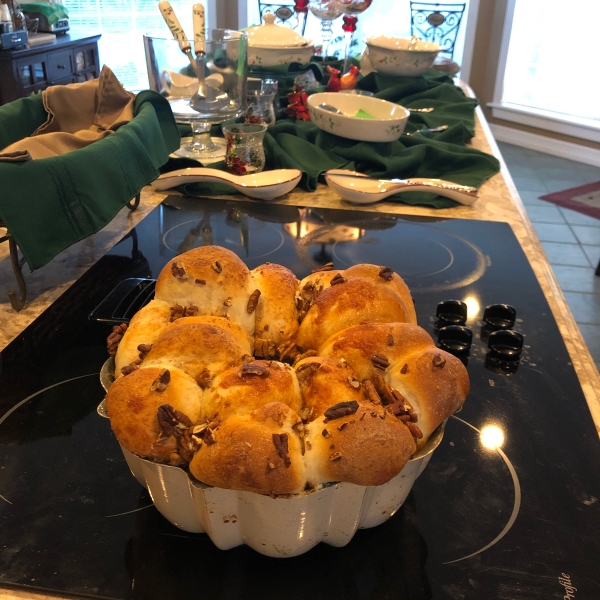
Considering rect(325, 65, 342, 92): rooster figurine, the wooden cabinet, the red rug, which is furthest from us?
the red rug

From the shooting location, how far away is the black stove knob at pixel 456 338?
638mm

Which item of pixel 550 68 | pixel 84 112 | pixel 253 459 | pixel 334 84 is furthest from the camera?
pixel 550 68

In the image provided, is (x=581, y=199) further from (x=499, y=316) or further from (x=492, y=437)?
(x=492, y=437)

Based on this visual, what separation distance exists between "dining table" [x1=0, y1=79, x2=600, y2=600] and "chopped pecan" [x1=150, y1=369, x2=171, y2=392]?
14cm

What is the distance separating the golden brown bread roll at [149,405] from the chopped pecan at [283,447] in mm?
64

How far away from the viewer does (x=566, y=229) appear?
263 centimetres

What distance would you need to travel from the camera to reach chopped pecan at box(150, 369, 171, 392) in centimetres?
36

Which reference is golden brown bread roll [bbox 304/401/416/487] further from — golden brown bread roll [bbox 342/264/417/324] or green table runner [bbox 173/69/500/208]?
green table runner [bbox 173/69/500/208]

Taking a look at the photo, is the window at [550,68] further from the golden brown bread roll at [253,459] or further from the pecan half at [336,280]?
the golden brown bread roll at [253,459]

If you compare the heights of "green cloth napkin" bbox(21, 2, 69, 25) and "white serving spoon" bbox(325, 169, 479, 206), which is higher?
"green cloth napkin" bbox(21, 2, 69, 25)

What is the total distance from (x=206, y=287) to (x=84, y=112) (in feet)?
2.15

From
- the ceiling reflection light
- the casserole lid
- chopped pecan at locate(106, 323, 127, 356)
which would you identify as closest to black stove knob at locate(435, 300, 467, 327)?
the ceiling reflection light

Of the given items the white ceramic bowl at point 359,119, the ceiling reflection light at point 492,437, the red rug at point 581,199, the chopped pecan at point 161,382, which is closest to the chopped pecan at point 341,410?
the chopped pecan at point 161,382

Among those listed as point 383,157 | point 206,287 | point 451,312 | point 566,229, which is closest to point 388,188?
point 383,157
